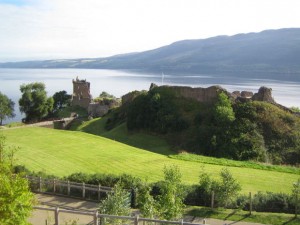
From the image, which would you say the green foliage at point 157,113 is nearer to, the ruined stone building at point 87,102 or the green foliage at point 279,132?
the green foliage at point 279,132

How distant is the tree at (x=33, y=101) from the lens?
76938mm

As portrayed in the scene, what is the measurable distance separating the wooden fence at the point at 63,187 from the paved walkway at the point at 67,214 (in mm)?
455

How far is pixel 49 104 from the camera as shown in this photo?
80.8m

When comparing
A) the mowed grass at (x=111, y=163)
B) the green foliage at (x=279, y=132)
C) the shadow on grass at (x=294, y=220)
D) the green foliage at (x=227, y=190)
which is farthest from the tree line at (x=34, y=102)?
the shadow on grass at (x=294, y=220)

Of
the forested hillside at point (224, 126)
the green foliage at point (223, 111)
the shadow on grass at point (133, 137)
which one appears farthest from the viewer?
the shadow on grass at point (133, 137)

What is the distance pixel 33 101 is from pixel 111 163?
174 feet

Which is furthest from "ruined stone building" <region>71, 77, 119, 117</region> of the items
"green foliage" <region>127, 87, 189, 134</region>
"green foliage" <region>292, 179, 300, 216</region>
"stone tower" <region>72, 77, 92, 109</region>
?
"green foliage" <region>292, 179, 300, 216</region>

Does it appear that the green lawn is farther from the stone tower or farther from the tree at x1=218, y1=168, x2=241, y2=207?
the stone tower

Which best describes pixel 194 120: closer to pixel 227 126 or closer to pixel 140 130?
pixel 227 126

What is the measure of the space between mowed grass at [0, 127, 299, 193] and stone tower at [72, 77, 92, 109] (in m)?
46.2

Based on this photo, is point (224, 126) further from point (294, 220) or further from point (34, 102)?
point (34, 102)

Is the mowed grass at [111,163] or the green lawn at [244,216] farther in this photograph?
the mowed grass at [111,163]

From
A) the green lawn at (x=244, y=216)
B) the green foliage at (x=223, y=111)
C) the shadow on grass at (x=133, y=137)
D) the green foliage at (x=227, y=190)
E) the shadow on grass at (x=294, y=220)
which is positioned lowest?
the shadow on grass at (x=133, y=137)

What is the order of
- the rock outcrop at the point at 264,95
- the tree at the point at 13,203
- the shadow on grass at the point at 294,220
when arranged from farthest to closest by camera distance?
the rock outcrop at the point at 264,95 → the shadow on grass at the point at 294,220 → the tree at the point at 13,203
